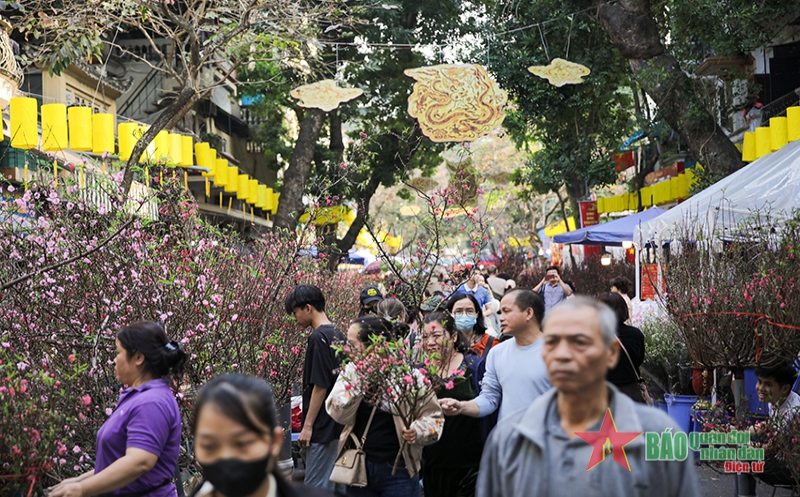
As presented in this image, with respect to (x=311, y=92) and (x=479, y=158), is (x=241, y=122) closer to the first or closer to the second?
(x=479, y=158)

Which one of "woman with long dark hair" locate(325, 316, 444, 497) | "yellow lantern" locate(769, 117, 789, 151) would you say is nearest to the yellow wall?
"yellow lantern" locate(769, 117, 789, 151)

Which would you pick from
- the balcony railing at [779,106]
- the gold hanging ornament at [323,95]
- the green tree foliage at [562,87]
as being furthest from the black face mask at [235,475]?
the balcony railing at [779,106]

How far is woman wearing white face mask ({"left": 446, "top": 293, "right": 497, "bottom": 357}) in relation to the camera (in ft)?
23.8

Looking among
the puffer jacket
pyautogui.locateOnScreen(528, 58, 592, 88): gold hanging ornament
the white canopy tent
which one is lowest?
the puffer jacket

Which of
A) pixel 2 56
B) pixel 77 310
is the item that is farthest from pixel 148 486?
pixel 2 56

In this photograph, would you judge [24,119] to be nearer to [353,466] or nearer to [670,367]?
[670,367]

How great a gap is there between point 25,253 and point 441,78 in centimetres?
746

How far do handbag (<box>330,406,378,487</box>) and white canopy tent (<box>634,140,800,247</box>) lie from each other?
676 centimetres

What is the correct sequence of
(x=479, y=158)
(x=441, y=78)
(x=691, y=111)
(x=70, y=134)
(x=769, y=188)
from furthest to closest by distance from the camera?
(x=479, y=158)
(x=691, y=111)
(x=70, y=134)
(x=441, y=78)
(x=769, y=188)

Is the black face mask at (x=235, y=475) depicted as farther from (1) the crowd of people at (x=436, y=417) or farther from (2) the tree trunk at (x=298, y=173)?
(2) the tree trunk at (x=298, y=173)

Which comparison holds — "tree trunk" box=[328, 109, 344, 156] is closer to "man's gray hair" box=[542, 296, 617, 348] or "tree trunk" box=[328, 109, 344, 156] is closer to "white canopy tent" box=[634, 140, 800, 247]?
"white canopy tent" box=[634, 140, 800, 247]

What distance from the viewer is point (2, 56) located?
9688 mm

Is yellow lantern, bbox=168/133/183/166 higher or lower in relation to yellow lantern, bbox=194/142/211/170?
lower

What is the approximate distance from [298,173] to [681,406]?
13893 millimetres
